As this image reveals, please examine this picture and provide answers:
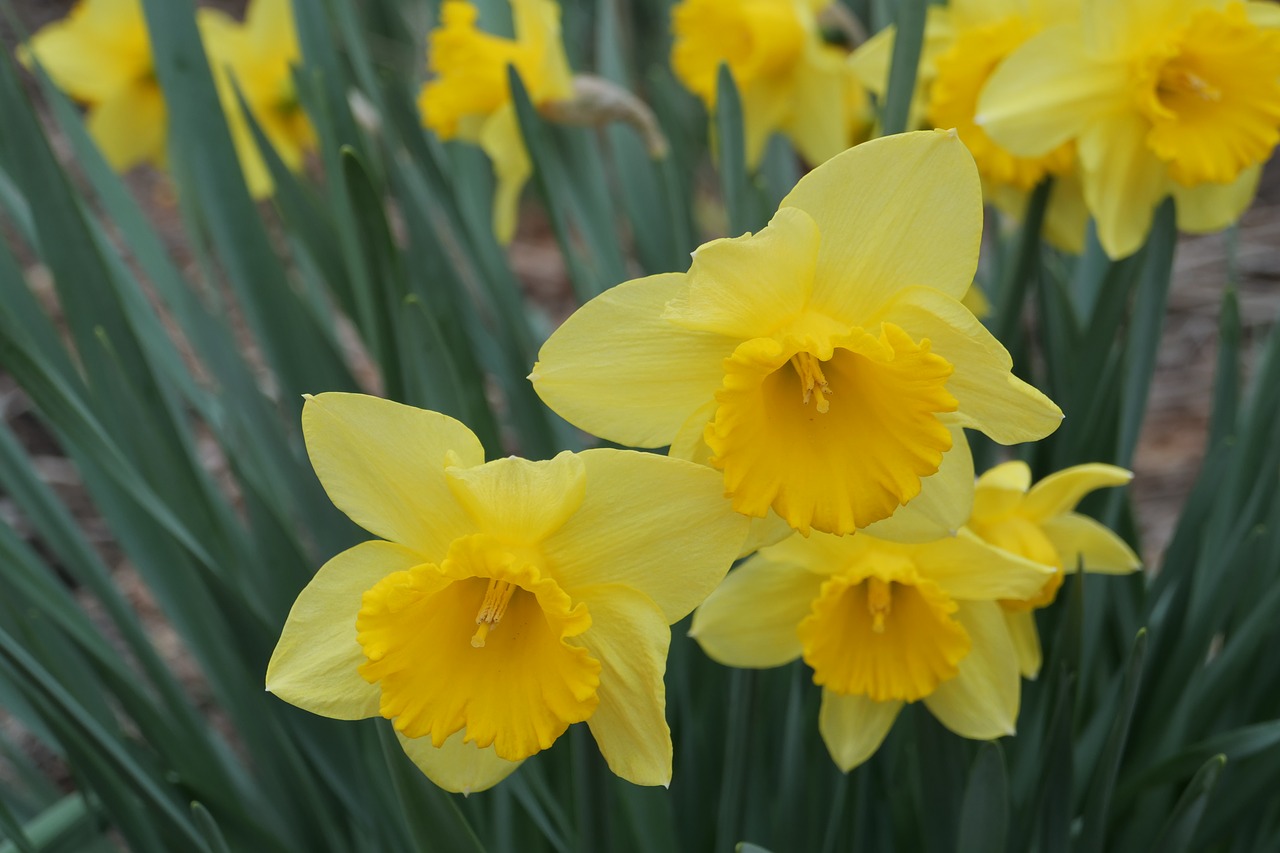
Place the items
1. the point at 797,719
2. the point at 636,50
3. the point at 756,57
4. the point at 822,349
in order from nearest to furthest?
the point at 822,349 < the point at 797,719 < the point at 756,57 < the point at 636,50

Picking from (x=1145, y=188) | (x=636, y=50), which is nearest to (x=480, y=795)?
(x=1145, y=188)

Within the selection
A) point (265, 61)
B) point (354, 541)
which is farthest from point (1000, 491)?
point (265, 61)

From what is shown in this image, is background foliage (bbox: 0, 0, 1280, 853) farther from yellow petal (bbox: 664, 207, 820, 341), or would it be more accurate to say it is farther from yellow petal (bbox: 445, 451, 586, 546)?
yellow petal (bbox: 664, 207, 820, 341)

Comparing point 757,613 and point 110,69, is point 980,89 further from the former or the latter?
point 110,69

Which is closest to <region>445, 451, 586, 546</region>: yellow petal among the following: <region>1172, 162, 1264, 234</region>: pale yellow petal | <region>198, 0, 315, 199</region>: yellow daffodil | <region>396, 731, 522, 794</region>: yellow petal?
<region>396, 731, 522, 794</region>: yellow petal

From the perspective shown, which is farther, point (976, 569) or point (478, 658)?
point (976, 569)

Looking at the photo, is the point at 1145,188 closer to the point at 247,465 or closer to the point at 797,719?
the point at 797,719
